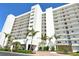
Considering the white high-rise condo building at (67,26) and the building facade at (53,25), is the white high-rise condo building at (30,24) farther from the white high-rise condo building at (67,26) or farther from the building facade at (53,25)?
the white high-rise condo building at (67,26)

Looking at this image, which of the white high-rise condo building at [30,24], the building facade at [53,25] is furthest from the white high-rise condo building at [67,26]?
the white high-rise condo building at [30,24]

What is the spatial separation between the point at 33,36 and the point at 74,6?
12462mm

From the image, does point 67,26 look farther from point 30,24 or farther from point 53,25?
point 30,24

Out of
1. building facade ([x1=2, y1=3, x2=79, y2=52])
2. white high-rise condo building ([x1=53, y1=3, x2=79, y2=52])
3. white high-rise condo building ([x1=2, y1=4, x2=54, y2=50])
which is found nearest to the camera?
white high-rise condo building ([x1=53, y1=3, x2=79, y2=52])

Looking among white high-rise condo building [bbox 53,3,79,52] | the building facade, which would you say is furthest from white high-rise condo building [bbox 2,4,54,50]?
white high-rise condo building [bbox 53,3,79,52]

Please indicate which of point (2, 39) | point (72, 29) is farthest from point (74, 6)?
point (2, 39)

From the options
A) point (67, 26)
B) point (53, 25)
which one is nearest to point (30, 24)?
point (53, 25)

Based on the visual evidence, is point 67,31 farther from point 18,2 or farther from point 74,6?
point 18,2

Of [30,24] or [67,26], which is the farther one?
[30,24]

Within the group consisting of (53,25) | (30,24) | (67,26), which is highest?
(30,24)

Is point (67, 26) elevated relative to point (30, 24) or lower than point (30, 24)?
lower

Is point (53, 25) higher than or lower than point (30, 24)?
lower

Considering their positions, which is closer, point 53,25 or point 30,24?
point 53,25

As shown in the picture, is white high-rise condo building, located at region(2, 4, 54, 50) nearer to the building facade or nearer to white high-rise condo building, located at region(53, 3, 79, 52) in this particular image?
the building facade
